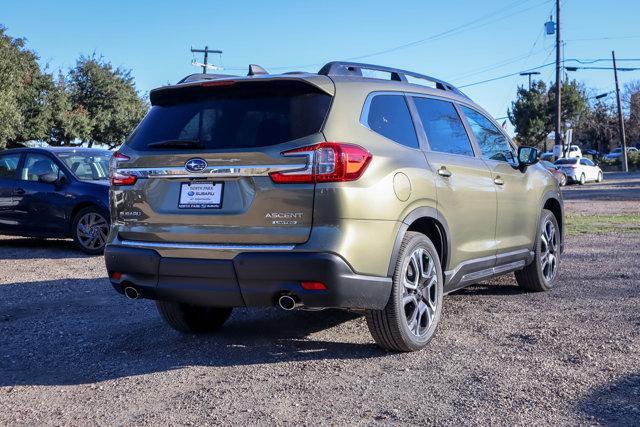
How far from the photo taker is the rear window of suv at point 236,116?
4621 millimetres

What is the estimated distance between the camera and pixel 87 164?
12.1 meters

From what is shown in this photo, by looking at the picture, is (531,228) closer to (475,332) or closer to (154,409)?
(475,332)

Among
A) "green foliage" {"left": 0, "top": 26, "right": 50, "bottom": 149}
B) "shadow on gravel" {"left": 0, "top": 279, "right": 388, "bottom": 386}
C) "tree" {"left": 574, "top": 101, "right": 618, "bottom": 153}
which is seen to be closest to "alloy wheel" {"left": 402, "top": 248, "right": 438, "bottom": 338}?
"shadow on gravel" {"left": 0, "top": 279, "right": 388, "bottom": 386}

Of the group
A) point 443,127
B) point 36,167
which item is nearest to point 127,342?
point 443,127

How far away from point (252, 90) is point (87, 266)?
6077 millimetres

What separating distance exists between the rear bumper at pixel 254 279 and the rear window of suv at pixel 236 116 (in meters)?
0.75

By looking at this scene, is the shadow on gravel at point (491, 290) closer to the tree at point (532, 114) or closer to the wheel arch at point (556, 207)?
the wheel arch at point (556, 207)

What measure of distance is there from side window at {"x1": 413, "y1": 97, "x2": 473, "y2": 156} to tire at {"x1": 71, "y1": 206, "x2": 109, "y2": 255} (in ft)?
22.3

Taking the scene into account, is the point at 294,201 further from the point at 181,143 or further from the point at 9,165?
the point at 9,165

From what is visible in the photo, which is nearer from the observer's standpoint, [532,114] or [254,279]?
[254,279]

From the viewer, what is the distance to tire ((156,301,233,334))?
566 cm

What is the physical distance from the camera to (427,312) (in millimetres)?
5180

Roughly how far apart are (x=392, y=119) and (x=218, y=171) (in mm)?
1343

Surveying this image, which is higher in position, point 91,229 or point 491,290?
point 91,229
